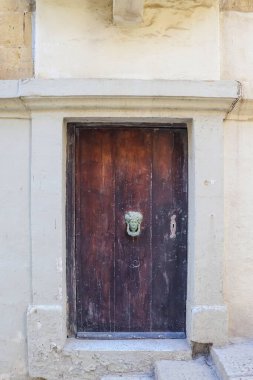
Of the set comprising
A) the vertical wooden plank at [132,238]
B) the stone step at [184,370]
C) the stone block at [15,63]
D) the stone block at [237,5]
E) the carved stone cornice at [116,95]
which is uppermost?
the stone block at [237,5]

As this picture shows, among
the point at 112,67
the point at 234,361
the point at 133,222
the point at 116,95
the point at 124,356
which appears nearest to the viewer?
the point at 234,361

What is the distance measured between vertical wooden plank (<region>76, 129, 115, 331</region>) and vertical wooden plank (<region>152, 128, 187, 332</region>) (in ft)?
1.22

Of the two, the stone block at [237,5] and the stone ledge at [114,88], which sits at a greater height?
the stone block at [237,5]

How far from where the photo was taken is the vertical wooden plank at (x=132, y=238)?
3.58 metres

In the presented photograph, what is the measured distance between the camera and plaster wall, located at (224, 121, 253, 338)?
3447mm

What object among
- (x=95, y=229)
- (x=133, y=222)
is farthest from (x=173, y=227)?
(x=95, y=229)

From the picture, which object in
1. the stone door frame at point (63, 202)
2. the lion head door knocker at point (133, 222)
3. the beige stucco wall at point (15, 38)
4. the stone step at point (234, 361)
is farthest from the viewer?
the lion head door knocker at point (133, 222)

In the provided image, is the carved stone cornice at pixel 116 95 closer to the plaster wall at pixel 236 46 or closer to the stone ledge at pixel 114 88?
the stone ledge at pixel 114 88

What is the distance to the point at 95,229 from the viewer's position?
3.60m

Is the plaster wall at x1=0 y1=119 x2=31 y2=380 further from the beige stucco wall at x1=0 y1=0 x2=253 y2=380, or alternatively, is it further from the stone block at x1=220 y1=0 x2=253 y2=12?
the stone block at x1=220 y1=0 x2=253 y2=12

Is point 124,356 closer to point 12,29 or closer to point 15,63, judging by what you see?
point 15,63

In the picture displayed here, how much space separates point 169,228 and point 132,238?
0.32m

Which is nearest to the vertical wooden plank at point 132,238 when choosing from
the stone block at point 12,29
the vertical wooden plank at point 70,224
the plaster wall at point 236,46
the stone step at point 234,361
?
the vertical wooden plank at point 70,224

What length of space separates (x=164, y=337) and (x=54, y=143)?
183cm
